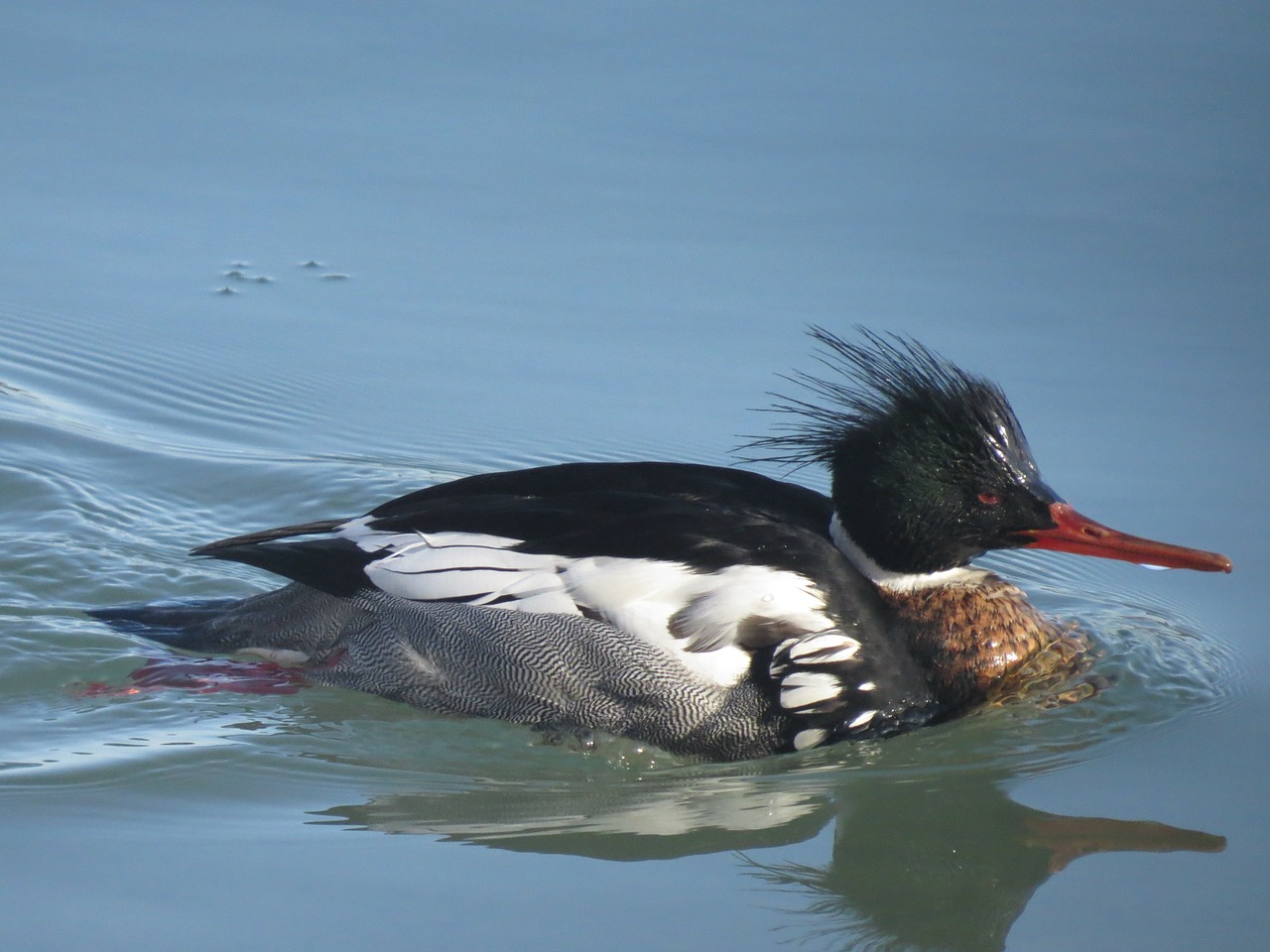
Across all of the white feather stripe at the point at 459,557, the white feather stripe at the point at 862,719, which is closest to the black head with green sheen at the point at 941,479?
the white feather stripe at the point at 862,719

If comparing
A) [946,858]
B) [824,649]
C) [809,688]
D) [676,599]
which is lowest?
[946,858]

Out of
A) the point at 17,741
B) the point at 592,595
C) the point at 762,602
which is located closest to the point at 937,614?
the point at 762,602

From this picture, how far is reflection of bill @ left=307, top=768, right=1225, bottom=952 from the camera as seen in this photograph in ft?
12.8

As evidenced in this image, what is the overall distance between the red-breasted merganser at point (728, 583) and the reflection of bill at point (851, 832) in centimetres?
29

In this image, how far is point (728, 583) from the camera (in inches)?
189

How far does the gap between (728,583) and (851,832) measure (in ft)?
2.75

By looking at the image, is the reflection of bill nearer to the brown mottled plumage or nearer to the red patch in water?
the brown mottled plumage

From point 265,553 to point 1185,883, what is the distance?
2.95 metres

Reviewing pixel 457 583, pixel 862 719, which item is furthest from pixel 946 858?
pixel 457 583

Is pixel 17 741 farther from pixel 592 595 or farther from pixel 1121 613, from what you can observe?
pixel 1121 613

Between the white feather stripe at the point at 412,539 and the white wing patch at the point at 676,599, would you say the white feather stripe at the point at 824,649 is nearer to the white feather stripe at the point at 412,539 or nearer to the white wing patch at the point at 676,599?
the white wing patch at the point at 676,599

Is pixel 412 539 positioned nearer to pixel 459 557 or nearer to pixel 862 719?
pixel 459 557

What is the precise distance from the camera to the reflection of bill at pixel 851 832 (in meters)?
3.89

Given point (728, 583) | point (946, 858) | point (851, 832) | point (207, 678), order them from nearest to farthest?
point (946, 858)
point (851, 832)
point (728, 583)
point (207, 678)
